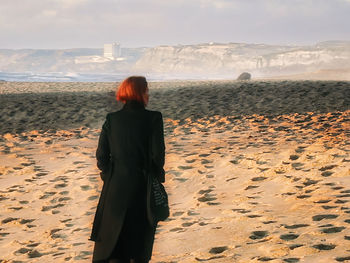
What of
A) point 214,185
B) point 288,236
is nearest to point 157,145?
point 288,236

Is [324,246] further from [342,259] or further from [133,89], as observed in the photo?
[133,89]

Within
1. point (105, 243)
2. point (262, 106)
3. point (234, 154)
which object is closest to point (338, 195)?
point (234, 154)

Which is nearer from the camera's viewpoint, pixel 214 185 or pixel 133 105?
pixel 133 105

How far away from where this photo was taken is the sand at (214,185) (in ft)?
16.7

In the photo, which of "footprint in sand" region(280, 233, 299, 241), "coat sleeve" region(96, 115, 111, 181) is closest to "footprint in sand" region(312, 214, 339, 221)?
"footprint in sand" region(280, 233, 299, 241)

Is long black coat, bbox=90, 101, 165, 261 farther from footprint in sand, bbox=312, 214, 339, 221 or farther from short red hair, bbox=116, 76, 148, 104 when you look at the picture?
footprint in sand, bbox=312, 214, 339, 221

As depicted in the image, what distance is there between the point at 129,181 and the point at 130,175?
4 centimetres

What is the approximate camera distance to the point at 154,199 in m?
3.25

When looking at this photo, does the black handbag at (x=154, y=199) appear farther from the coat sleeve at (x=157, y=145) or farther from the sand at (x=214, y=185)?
the sand at (x=214, y=185)

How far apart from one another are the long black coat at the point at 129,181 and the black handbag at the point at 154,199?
0.03m

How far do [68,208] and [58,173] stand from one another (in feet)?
A: 7.39

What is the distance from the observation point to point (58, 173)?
917cm

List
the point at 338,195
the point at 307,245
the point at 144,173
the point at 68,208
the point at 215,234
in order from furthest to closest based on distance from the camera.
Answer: the point at 68,208 → the point at 338,195 → the point at 215,234 → the point at 307,245 → the point at 144,173

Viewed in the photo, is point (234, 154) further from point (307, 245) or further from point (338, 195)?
point (307, 245)
